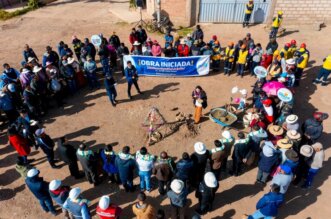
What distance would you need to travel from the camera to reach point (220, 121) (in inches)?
477

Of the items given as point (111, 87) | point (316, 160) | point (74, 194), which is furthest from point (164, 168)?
point (111, 87)

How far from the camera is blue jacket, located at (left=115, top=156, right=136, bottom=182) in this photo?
30.0 ft

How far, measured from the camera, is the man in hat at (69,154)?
9617 mm

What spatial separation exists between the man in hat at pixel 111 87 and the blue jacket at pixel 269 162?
22.5ft

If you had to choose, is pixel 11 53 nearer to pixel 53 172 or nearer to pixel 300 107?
pixel 53 172

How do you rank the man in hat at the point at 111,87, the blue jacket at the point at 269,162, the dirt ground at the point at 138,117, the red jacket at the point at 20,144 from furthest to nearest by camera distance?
the man in hat at the point at 111,87 < the red jacket at the point at 20,144 < the dirt ground at the point at 138,117 < the blue jacket at the point at 269,162

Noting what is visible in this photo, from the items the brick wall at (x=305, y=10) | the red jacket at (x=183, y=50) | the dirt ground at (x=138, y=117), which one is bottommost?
the dirt ground at (x=138, y=117)

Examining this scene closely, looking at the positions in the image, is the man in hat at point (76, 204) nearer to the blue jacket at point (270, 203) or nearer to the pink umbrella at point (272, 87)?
the blue jacket at point (270, 203)

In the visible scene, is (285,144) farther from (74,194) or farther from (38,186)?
(38,186)

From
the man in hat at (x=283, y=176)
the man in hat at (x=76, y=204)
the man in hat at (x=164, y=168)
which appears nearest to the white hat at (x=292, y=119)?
the man in hat at (x=283, y=176)

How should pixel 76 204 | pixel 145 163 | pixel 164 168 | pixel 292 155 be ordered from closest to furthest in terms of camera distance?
pixel 76 204 < pixel 292 155 < pixel 164 168 < pixel 145 163

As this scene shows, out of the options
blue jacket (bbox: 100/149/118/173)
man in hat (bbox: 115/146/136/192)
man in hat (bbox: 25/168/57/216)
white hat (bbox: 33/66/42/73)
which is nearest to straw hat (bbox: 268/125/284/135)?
man in hat (bbox: 115/146/136/192)

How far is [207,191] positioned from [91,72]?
8.39 meters

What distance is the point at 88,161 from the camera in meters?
9.39
